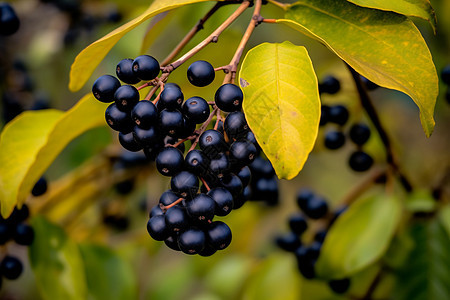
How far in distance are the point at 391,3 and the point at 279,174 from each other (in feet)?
1.70

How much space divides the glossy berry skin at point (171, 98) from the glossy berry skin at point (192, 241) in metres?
0.29

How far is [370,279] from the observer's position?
2023 millimetres

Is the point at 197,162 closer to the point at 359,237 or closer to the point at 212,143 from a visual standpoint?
the point at 212,143

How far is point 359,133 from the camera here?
177 cm

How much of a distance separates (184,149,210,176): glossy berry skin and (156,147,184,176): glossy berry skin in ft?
0.06

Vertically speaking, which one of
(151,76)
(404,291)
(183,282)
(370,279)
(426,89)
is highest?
(151,76)

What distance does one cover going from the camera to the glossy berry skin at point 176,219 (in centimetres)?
102

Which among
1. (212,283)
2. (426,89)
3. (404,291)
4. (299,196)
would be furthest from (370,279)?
(426,89)

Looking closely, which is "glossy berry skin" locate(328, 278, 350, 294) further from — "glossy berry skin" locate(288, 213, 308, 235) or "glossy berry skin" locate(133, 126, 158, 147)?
"glossy berry skin" locate(133, 126, 158, 147)

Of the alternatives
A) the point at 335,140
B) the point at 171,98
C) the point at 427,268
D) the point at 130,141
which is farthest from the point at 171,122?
the point at 427,268

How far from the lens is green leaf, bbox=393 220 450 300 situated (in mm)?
1734

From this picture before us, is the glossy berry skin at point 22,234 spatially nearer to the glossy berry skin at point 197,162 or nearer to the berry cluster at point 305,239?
the glossy berry skin at point 197,162

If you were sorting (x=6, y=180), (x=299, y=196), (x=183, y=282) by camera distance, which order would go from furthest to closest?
(x=183, y=282) → (x=299, y=196) → (x=6, y=180)

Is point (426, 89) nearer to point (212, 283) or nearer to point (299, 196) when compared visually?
point (299, 196)
